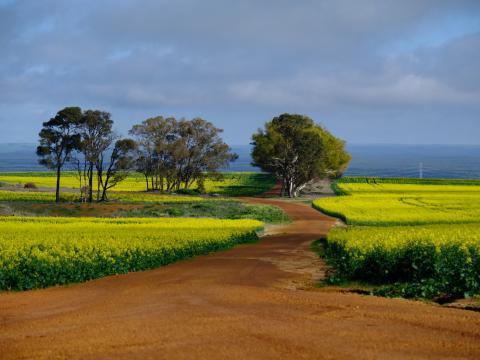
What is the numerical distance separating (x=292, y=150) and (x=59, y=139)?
30.6m

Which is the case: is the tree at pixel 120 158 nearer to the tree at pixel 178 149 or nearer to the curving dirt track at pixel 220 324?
the tree at pixel 178 149

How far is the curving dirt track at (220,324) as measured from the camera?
9102 mm

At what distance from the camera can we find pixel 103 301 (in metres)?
14.0

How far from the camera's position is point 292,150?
269 feet

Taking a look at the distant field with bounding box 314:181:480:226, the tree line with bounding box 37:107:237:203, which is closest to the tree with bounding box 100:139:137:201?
the tree line with bounding box 37:107:237:203

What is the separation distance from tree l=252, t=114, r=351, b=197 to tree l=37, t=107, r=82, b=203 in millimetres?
25367

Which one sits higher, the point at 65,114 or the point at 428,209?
the point at 65,114

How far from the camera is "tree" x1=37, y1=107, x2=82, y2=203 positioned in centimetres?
7019

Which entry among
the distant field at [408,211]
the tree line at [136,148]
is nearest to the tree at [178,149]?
the tree line at [136,148]

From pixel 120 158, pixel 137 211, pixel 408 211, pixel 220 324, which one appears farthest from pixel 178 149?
pixel 220 324

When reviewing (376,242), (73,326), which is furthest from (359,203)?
(73,326)

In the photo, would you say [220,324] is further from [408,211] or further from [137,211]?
[408,211]

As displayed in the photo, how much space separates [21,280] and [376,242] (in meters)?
10.8

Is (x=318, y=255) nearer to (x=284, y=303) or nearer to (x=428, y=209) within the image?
(x=284, y=303)
